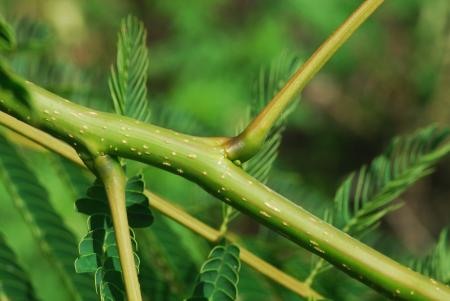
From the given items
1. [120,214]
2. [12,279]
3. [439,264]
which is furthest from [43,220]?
[439,264]

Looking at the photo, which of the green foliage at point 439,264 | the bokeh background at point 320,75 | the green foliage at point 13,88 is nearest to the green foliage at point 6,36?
the green foliage at point 13,88

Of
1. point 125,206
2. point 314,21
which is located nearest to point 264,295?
point 125,206

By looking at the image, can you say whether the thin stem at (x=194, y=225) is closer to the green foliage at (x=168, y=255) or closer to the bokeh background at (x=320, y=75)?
the green foliage at (x=168, y=255)

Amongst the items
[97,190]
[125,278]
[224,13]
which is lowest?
[125,278]

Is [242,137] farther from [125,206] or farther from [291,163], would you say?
[291,163]

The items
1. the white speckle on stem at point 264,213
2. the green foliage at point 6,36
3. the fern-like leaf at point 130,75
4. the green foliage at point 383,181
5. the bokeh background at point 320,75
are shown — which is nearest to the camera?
the green foliage at point 6,36

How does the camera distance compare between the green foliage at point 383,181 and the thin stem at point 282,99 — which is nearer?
the thin stem at point 282,99

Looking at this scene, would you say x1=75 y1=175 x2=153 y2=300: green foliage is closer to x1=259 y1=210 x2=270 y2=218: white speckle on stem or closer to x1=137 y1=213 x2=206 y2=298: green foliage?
x1=259 y1=210 x2=270 y2=218: white speckle on stem
